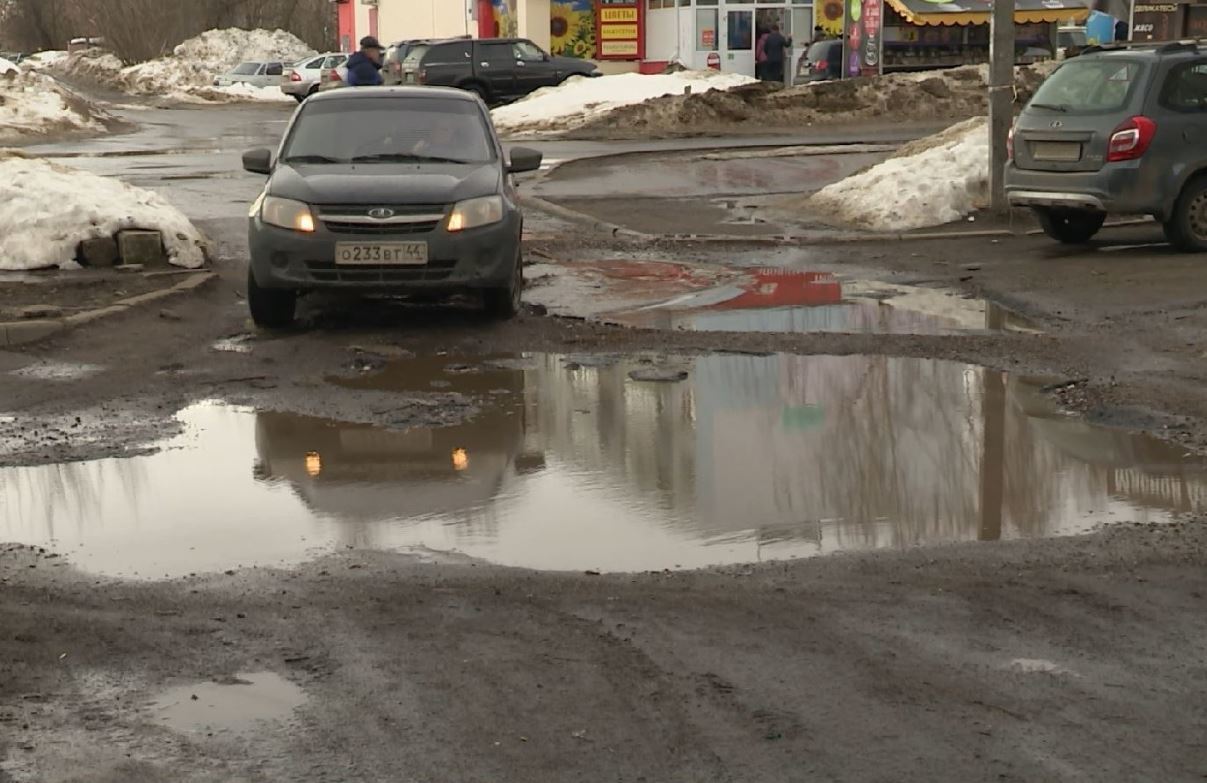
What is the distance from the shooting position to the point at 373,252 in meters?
11.4

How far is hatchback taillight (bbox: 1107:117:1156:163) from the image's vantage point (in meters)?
14.8

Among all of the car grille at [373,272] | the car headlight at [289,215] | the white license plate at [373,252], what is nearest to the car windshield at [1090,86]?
the car grille at [373,272]

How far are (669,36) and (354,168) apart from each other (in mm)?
39287

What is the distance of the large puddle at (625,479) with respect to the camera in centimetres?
696

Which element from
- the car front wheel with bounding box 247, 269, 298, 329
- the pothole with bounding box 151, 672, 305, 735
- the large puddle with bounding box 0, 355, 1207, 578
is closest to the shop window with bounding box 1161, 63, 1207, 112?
the large puddle with bounding box 0, 355, 1207, 578

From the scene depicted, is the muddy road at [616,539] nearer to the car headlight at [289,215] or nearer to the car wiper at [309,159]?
the car headlight at [289,215]

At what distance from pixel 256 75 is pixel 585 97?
97.3 feet

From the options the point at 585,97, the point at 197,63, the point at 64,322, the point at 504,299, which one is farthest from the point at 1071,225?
the point at 197,63

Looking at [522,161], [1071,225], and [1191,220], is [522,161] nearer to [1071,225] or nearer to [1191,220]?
[1071,225]

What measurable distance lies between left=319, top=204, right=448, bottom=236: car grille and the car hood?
4 cm

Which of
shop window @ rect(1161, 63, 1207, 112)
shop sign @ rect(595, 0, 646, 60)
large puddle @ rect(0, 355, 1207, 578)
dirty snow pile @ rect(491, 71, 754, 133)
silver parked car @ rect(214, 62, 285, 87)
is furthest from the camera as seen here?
silver parked car @ rect(214, 62, 285, 87)

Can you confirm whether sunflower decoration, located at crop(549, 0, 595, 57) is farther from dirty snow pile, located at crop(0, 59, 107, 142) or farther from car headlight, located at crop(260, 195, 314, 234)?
car headlight, located at crop(260, 195, 314, 234)

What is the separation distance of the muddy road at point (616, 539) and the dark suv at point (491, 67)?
1128 inches

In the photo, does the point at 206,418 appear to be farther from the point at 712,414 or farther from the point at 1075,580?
the point at 1075,580
